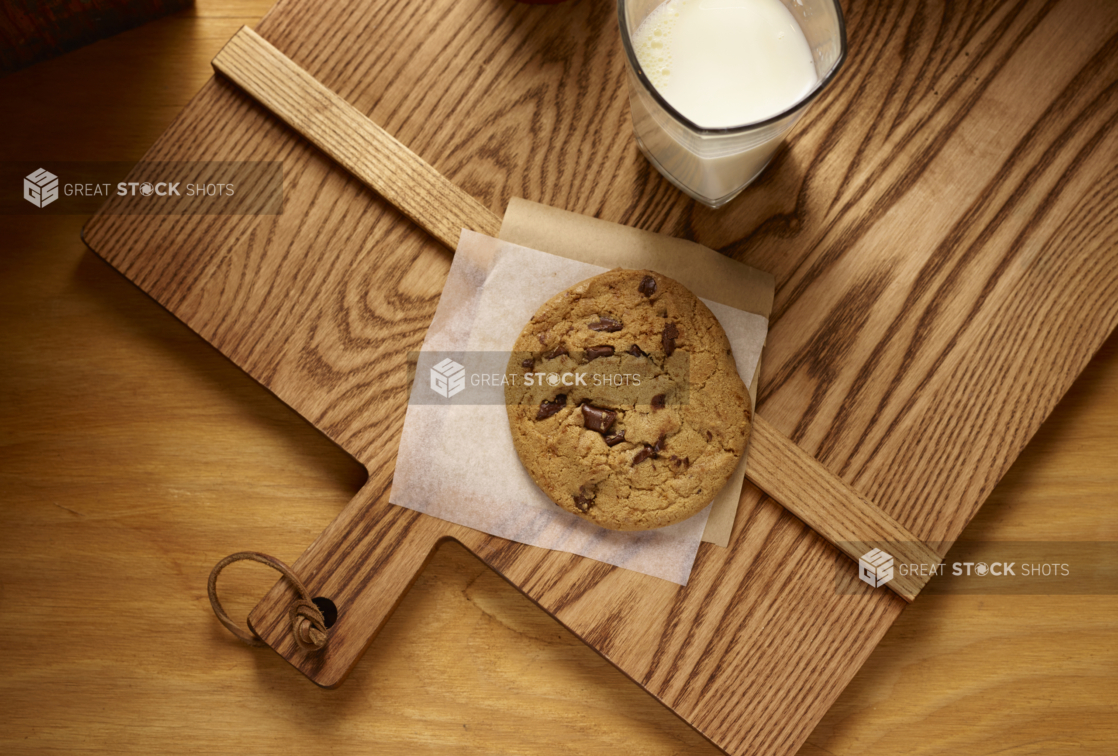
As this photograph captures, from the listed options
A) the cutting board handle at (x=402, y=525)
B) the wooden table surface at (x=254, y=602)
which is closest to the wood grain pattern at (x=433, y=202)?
the cutting board handle at (x=402, y=525)

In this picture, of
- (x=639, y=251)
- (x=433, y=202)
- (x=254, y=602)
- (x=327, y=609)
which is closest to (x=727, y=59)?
(x=639, y=251)

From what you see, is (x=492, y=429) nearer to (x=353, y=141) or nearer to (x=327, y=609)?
(x=327, y=609)

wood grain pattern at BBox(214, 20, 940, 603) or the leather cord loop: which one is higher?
wood grain pattern at BBox(214, 20, 940, 603)

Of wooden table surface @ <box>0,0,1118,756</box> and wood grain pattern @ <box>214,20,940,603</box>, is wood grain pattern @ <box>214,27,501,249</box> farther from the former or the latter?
wooden table surface @ <box>0,0,1118,756</box>

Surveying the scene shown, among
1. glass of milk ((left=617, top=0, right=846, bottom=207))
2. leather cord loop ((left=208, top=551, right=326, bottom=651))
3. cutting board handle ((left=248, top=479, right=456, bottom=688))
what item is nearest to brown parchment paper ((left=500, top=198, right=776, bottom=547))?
glass of milk ((left=617, top=0, right=846, bottom=207))

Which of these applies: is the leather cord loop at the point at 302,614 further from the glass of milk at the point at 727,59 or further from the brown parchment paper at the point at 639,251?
the glass of milk at the point at 727,59

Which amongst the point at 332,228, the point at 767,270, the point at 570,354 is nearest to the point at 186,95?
the point at 332,228
